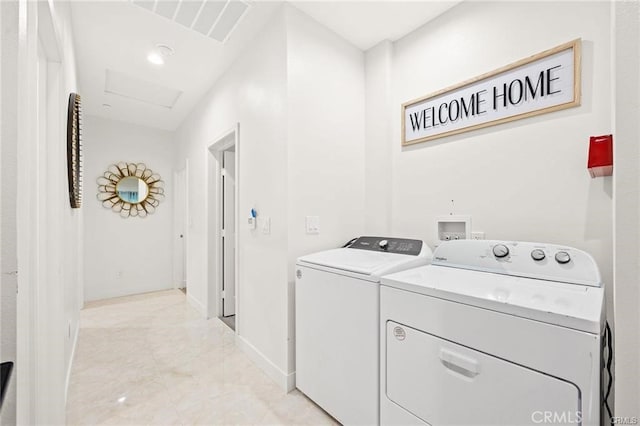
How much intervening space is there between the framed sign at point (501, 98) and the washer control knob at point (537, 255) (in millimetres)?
780

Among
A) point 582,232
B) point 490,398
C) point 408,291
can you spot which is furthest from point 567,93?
point 490,398

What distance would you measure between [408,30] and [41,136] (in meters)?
2.49

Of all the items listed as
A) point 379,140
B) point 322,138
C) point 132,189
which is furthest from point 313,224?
point 132,189

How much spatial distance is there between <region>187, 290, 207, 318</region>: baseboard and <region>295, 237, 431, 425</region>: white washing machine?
1848mm

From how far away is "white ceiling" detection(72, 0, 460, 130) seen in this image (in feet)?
6.37

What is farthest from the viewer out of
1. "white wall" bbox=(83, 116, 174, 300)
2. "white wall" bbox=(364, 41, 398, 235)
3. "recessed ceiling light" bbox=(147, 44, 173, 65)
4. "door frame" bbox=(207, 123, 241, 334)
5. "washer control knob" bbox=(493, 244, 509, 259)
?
"white wall" bbox=(83, 116, 174, 300)

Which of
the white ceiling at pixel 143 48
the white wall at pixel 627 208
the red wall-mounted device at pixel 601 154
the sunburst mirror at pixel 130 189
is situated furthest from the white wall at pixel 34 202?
the sunburst mirror at pixel 130 189

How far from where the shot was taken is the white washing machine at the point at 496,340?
84 cm

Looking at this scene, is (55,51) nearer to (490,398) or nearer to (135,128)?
(490,398)

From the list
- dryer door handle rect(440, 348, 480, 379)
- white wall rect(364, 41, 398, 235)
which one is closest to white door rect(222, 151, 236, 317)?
white wall rect(364, 41, 398, 235)

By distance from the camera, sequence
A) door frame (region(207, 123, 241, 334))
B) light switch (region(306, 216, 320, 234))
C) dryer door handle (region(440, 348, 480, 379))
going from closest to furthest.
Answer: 1. dryer door handle (region(440, 348, 480, 379))
2. light switch (region(306, 216, 320, 234))
3. door frame (region(207, 123, 241, 334))

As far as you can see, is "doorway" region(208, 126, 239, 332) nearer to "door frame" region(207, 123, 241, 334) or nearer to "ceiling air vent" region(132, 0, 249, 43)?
"door frame" region(207, 123, 241, 334)

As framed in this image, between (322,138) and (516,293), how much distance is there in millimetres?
1556

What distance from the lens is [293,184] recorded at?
1937mm
